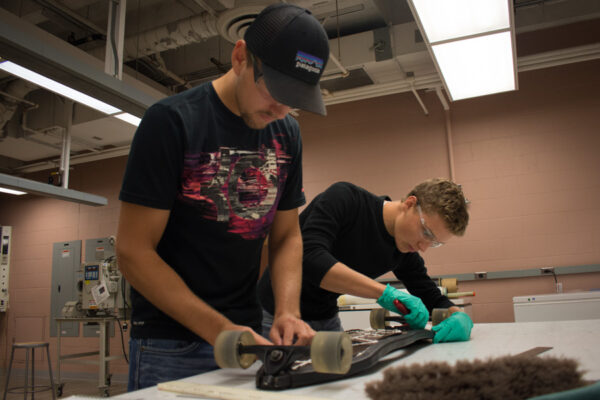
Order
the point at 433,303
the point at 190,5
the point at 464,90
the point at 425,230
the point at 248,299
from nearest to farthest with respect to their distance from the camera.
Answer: the point at 248,299 → the point at 425,230 → the point at 433,303 → the point at 464,90 → the point at 190,5

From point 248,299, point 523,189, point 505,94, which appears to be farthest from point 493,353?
point 505,94

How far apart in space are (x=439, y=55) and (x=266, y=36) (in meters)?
2.53

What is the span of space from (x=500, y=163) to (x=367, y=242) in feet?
12.6

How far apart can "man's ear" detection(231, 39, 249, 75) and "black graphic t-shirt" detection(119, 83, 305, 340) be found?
100mm

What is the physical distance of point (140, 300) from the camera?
3.37 feet

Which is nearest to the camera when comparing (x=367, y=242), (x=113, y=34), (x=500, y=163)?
(x=367, y=242)

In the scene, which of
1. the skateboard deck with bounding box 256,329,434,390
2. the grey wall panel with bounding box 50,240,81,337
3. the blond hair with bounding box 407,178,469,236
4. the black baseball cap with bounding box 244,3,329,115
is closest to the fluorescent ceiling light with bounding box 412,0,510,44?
the blond hair with bounding box 407,178,469,236

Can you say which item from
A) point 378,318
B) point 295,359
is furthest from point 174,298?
point 378,318

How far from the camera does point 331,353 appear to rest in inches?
29.8

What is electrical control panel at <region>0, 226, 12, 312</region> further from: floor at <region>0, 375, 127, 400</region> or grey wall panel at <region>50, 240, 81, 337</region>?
floor at <region>0, 375, 127, 400</region>

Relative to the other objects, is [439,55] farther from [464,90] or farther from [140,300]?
[140,300]

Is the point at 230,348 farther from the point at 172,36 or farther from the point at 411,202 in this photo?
the point at 172,36

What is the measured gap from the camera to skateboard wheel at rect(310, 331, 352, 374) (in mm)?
756

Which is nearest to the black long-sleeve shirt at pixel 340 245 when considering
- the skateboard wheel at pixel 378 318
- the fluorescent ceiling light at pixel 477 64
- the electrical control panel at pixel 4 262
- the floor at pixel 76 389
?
the skateboard wheel at pixel 378 318
